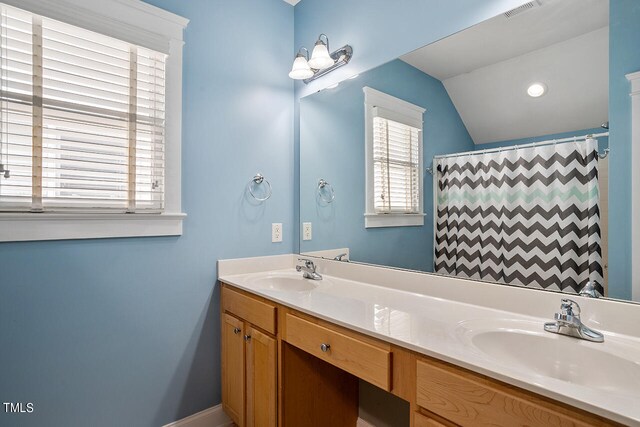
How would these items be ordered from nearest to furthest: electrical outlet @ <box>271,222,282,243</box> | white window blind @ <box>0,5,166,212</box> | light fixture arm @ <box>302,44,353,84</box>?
white window blind @ <box>0,5,166,212</box>
light fixture arm @ <box>302,44,353,84</box>
electrical outlet @ <box>271,222,282,243</box>

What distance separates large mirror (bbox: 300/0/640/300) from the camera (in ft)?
3.51

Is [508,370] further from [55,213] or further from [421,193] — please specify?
[55,213]

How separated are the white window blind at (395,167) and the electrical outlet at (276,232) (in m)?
0.69

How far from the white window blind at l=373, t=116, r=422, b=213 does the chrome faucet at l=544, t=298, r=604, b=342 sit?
2.35 feet

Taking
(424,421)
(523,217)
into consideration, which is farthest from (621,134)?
(424,421)

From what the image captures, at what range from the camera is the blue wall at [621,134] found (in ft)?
3.32

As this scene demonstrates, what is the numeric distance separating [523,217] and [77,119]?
189cm

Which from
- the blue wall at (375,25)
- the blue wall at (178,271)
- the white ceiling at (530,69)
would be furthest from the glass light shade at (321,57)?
the white ceiling at (530,69)

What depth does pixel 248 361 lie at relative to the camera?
5.32 feet

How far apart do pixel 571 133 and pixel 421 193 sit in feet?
1.98

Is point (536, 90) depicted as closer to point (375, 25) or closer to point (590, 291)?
point (590, 291)

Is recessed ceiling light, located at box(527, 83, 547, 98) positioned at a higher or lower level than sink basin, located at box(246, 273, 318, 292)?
higher

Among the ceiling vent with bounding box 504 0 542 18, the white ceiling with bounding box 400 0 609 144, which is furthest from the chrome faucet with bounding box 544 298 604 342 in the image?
the ceiling vent with bounding box 504 0 542 18

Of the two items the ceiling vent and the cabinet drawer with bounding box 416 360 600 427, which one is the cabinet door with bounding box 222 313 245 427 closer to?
the cabinet drawer with bounding box 416 360 600 427
